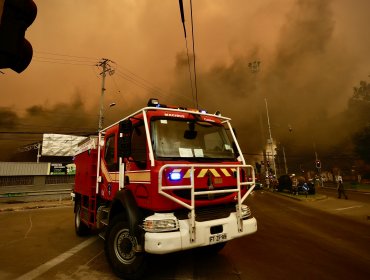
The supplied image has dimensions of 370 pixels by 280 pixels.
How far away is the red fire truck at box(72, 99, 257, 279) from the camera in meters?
3.82

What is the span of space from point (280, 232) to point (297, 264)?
127 inches

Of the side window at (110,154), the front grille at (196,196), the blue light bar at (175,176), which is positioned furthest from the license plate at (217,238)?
the side window at (110,154)

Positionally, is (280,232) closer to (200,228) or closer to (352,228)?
(352,228)

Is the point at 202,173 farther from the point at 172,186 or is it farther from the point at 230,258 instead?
the point at 230,258

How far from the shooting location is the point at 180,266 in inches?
194

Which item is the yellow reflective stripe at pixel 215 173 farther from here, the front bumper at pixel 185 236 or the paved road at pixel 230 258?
the paved road at pixel 230 258

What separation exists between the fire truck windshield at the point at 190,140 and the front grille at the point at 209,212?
93cm

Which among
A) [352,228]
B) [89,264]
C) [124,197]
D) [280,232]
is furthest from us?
[352,228]

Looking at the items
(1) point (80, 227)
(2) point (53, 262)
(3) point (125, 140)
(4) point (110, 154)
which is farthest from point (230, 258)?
(1) point (80, 227)

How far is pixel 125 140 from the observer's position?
14.8ft

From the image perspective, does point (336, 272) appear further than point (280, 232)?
No

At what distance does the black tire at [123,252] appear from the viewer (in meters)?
4.11

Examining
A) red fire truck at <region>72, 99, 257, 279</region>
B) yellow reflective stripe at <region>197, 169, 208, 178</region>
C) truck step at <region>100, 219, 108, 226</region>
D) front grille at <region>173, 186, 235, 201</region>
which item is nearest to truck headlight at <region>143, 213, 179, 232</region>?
red fire truck at <region>72, 99, 257, 279</region>

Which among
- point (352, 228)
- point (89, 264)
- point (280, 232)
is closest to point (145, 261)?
point (89, 264)
